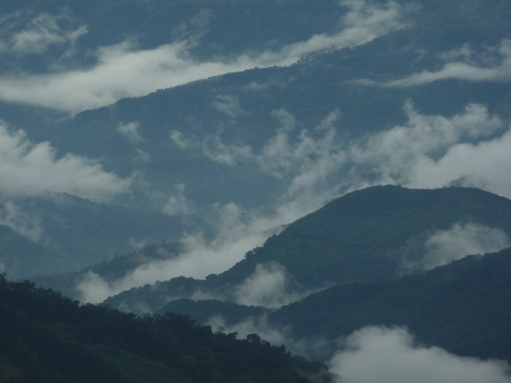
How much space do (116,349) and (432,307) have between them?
188 feet

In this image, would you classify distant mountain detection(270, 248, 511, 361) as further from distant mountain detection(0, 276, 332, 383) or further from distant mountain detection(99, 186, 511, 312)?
distant mountain detection(0, 276, 332, 383)

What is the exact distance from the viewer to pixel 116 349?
11606 centimetres

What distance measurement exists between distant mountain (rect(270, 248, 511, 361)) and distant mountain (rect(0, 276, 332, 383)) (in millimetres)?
23628

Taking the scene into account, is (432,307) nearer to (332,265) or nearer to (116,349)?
(332,265)

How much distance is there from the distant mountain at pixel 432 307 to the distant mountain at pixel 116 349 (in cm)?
2363

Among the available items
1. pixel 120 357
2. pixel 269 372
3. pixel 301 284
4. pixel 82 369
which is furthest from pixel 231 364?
pixel 301 284

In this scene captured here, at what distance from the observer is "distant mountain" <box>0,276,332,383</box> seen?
339 ft

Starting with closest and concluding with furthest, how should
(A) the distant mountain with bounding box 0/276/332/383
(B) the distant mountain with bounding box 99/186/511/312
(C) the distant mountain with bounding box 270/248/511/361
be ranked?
(A) the distant mountain with bounding box 0/276/332/383, (C) the distant mountain with bounding box 270/248/511/361, (B) the distant mountain with bounding box 99/186/511/312

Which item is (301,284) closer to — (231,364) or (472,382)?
(472,382)

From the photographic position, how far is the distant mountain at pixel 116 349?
10338 cm

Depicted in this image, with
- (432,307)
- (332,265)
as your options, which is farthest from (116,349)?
(332,265)

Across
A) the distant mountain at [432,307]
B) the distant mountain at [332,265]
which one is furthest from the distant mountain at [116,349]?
the distant mountain at [332,265]

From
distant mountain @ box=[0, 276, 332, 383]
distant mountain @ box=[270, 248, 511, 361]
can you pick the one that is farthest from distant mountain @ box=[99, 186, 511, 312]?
distant mountain @ box=[0, 276, 332, 383]

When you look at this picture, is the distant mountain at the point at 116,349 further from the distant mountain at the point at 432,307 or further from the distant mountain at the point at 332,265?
the distant mountain at the point at 332,265
